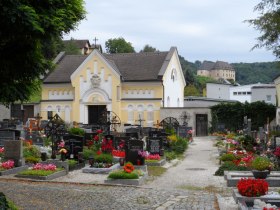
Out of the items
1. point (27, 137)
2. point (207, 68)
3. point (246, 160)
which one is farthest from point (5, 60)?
point (207, 68)

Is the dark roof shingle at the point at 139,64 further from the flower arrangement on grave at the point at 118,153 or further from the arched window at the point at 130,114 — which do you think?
the flower arrangement on grave at the point at 118,153

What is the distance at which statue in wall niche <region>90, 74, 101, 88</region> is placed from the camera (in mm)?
45344

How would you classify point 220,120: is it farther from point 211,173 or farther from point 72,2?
point 72,2

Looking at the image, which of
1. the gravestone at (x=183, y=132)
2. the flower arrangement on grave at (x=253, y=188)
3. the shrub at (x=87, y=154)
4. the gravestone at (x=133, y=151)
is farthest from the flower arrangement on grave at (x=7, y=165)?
the gravestone at (x=183, y=132)

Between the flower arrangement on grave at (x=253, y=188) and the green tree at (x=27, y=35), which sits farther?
the flower arrangement on grave at (x=253, y=188)

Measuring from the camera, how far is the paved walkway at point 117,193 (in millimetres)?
11594

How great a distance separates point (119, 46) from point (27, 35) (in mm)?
71191

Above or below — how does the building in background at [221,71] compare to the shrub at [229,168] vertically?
above

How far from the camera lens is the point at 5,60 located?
926 cm

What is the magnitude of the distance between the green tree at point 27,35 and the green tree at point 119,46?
225ft

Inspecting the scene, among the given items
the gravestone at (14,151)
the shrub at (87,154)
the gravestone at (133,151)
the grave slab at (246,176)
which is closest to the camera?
the grave slab at (246,176)

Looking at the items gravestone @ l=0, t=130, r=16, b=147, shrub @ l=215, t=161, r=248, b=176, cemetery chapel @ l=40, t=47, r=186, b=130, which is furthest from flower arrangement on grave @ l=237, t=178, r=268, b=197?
cemetery chapel @ l=40, t=47, r=186, b=130

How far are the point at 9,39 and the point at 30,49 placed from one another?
745mm

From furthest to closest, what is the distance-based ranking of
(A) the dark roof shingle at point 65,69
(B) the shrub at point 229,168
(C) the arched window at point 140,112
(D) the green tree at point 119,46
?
(D) the green tree at point 119,46 → (A) the dark roof shingle at point 65,69 → (C) the arched window at point 140,112 → (B) the shrub at point 229,168
